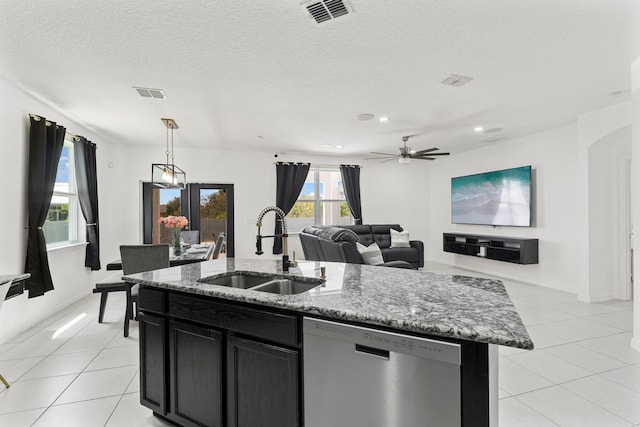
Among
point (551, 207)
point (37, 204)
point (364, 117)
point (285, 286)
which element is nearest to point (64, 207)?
point (37, 204)

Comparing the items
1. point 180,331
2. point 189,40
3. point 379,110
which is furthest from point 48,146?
point 379,110

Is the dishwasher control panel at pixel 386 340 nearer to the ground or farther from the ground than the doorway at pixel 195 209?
nearer to the ground

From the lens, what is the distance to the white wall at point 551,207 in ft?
16.5

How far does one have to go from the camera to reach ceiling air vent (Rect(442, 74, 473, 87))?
10.7ft

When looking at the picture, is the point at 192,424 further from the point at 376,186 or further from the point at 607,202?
the point at 376,186

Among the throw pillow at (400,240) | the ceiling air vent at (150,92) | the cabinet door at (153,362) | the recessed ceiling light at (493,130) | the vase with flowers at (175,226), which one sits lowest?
the cabinet door at (153,362)

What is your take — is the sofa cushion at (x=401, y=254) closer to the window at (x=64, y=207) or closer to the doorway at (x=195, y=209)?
the doorway at (x=195, y=209)

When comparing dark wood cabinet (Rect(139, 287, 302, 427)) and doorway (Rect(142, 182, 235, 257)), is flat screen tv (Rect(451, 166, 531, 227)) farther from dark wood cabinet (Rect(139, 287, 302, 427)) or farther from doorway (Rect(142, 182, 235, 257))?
dark wood cabinet (Rect(139, 287, 302, 427))

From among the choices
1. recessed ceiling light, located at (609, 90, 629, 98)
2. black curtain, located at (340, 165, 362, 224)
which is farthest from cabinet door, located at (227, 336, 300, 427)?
black curtain, located at (340, 165, 362, 224)

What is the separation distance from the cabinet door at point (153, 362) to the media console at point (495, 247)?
5.49 m

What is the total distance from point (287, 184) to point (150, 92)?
379cm

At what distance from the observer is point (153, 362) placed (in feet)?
6.54

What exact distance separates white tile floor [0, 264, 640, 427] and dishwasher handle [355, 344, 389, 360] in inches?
53.9

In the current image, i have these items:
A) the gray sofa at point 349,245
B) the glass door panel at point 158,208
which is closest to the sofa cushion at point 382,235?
the gray sofa at point 349,245
